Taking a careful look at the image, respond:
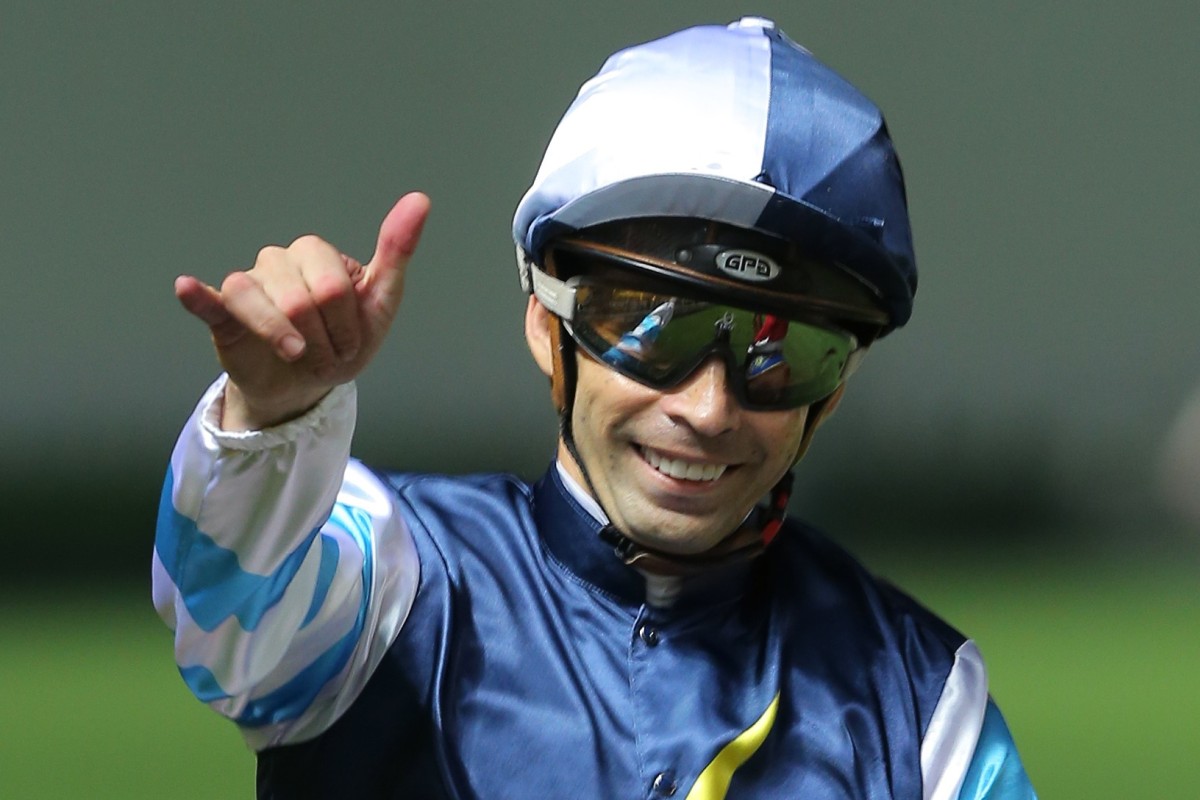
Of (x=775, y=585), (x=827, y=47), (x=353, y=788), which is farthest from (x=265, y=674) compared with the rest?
(x=827, y=47)

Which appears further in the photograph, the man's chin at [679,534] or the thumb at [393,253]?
the man's chin at [679,534]

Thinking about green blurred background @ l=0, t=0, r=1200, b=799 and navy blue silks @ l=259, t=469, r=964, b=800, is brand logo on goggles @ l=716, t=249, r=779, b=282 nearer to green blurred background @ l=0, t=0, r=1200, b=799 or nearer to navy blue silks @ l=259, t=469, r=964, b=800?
navy blue silks @ l=259, t=469, r=964, b=800

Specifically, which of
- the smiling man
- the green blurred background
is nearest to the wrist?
the smiling man

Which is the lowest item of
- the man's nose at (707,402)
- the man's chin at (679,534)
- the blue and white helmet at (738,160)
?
the man's chin at (679,534)

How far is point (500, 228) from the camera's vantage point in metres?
4.16

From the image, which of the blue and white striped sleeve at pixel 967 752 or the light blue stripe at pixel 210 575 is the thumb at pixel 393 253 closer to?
the light blue stripe at pixel 210 575

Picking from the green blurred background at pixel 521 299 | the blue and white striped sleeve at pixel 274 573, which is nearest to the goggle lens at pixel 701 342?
the blue and white striped sleeve at pixel 274 573

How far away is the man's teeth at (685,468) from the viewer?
64.0 inches

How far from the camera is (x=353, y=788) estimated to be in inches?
62.6

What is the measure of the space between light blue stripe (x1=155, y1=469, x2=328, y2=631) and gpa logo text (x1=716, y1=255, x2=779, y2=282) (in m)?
0.44

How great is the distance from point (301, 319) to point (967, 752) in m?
0.81

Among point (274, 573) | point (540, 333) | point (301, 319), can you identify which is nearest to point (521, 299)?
point (540, 333)

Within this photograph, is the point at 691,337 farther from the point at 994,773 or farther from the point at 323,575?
the point at 994,773

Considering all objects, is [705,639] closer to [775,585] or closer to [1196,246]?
[775,585]
